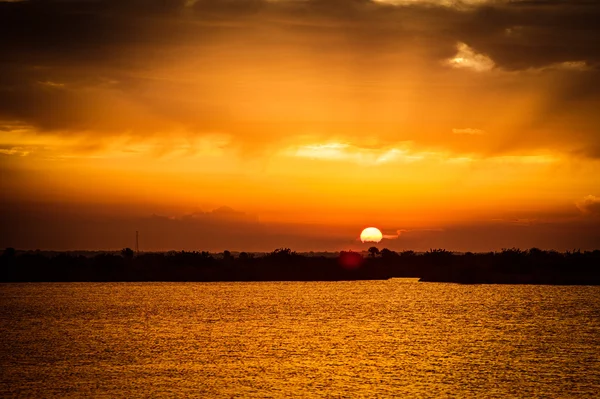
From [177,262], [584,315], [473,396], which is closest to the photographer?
[473,396]

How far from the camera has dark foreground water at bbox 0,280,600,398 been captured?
42688 mm

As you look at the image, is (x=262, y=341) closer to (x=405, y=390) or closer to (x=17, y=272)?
(x=405, y=390)

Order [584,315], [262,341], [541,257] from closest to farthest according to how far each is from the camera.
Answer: [262,341], [584,315], [541,257]

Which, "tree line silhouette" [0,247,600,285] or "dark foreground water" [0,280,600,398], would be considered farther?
"tree line silhouette" [0,247,600,285]

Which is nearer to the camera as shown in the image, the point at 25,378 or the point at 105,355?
the point at 25,378

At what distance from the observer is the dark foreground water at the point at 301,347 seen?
42688mm

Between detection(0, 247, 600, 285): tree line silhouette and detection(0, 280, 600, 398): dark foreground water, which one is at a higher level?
detection(0, 247, 600, 285): tree line silhouette

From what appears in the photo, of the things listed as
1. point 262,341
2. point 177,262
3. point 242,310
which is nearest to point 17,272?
point 177,262

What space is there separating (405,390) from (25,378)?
924 inches

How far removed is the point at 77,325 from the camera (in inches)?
3137

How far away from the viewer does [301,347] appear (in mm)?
59406

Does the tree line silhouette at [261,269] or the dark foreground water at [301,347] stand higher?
the tree line silhouette at [261,269]

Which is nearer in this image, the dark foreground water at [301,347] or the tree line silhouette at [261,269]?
the dark foreground water at [301,347]

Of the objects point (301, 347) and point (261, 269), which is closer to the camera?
point (301, 347)
